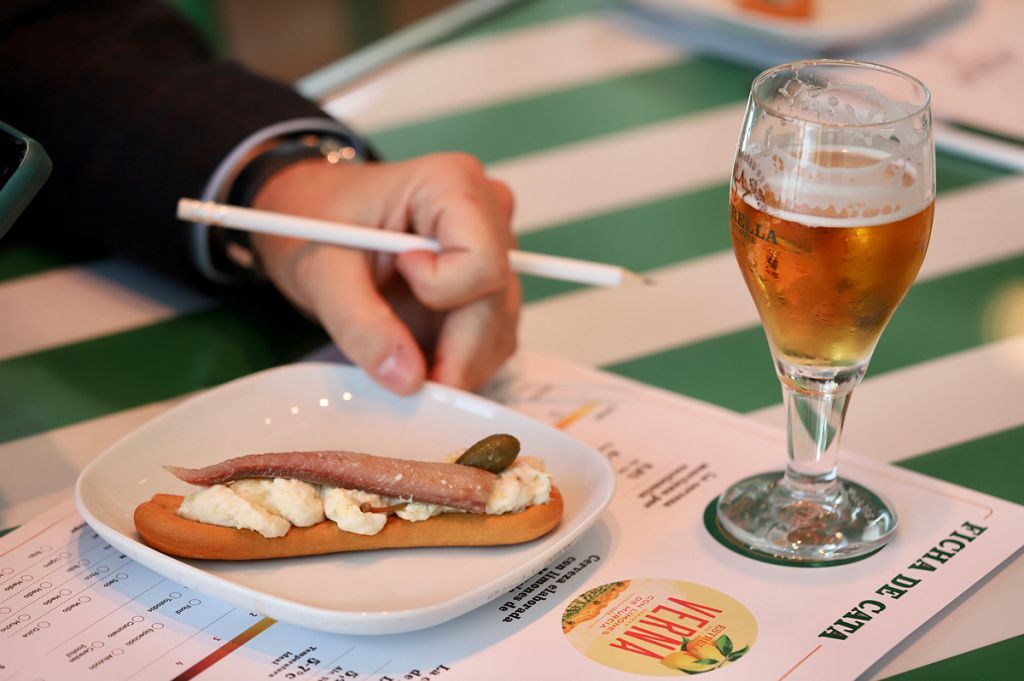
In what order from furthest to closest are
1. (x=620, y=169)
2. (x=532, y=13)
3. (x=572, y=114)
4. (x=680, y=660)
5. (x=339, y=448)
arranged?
(x=532, y=13) → (x=572, y=114) → (x=620, y=169) → (x=339, y=448) → (x=680, y=660)

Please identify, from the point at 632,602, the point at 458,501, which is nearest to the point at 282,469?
Answer: the point at 458,501

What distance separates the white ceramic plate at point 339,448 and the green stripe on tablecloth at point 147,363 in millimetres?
125

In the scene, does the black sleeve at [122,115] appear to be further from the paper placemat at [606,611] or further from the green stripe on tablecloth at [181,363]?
the paper placemat at [606,611]

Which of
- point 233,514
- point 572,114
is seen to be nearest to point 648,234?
point 572,114

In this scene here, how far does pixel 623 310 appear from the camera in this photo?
3.44ft

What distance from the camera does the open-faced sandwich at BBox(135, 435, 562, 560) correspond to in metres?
0.67

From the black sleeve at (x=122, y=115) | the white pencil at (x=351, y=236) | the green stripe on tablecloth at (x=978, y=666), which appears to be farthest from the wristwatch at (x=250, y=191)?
the green stripe on tablecloth at (x=978, y=666)

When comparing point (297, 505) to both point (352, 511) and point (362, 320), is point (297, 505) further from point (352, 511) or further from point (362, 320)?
point (362, 320)

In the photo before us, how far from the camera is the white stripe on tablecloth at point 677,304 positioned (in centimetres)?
100

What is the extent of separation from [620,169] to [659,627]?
679mm

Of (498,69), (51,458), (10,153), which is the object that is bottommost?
(51,458)

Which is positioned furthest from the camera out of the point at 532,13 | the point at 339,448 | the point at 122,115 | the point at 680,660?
the point at 532,13

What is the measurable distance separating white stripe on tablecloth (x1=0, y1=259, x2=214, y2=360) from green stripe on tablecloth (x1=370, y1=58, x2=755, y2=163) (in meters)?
0.31

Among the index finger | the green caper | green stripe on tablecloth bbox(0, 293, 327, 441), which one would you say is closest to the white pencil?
the index finger
